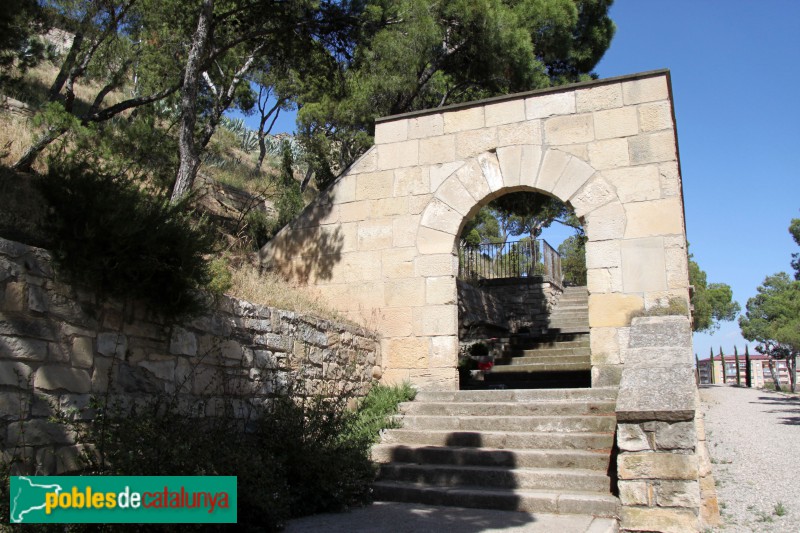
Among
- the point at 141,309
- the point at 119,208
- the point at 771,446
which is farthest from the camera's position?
the point at 771,446

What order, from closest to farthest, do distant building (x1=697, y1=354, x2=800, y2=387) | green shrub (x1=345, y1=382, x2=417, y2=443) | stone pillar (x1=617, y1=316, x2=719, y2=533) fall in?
stone pillar (x1=617, y1=316, x2=719, y2=533), green shrub (x1=345, y1=382, x2=417, y2=443), distant building (x1=697, y1=354, x2=800, y2=387)

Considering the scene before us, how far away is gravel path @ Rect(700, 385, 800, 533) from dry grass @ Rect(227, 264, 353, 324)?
15.7 ft

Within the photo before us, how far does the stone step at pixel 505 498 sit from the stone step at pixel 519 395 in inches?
66.8

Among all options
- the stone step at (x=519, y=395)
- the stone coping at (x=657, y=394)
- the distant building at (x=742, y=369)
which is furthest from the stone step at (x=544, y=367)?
the distant building at (x=742, y=369)

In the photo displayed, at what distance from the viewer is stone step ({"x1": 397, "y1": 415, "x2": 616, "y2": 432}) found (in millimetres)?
6012

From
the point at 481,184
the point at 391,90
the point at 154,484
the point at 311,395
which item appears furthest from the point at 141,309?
the point at 391,90

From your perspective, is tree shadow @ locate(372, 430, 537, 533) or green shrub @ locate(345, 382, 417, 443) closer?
tree shadow @ locate(372, 430, 537, 533)

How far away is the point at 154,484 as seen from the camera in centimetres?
374

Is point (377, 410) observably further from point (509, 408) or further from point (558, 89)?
point (558, 89)

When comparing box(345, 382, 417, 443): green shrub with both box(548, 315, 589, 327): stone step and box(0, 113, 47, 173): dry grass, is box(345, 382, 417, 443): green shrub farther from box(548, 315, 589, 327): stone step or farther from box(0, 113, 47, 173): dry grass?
box(548, 315, 589, 327): stone step

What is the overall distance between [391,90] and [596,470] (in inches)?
368

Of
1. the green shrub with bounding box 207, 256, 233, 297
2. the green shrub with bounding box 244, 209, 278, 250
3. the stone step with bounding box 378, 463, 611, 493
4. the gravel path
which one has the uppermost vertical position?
the green shrub with bounding box 244, 209, 278, 250

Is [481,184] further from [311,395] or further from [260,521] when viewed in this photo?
[260,521]

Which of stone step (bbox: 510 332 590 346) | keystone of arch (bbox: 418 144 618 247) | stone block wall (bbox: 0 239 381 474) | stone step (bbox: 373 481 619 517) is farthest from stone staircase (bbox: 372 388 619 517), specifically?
stone step (bbox: 510 332 590 346)
